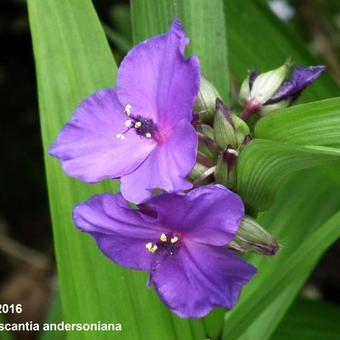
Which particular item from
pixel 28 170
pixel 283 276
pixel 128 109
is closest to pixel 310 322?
pixel 283 276

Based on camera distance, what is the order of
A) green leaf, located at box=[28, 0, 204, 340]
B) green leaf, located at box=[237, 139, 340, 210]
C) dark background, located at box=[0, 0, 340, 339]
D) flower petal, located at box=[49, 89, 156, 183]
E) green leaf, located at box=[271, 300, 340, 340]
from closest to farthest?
green leaf, located at box=[237, 139, 340, 210] < flower petal, located at box=[49, 89, 156, 183] < green leaf, located at box=[28, 0, 204, 340] < green leaf, located at box=[271, 300, 340, 340] < dark background, located at box=[0, 0, 340, 339]

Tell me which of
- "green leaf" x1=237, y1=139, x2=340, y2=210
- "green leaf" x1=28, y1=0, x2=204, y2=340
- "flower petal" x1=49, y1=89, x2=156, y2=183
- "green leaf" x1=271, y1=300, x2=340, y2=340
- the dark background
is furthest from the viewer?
the dark background

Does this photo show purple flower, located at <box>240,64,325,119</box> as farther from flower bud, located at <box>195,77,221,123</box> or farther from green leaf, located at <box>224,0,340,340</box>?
green leaf, located at <box>224,0,340,340</box>

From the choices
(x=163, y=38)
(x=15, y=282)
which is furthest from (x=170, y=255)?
(x=15, y=282)

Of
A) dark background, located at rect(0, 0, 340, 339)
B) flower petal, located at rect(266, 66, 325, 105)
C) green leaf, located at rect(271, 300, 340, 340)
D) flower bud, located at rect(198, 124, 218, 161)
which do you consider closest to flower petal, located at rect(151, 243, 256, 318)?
flower bud, located at rect(198, 124, 218, 161)

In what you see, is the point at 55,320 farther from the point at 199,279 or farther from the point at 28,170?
the point at 28,170

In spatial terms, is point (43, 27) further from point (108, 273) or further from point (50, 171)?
point (108, 273)

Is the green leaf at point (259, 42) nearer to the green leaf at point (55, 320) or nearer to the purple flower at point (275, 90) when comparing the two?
the purple flower at point (275, 90)
